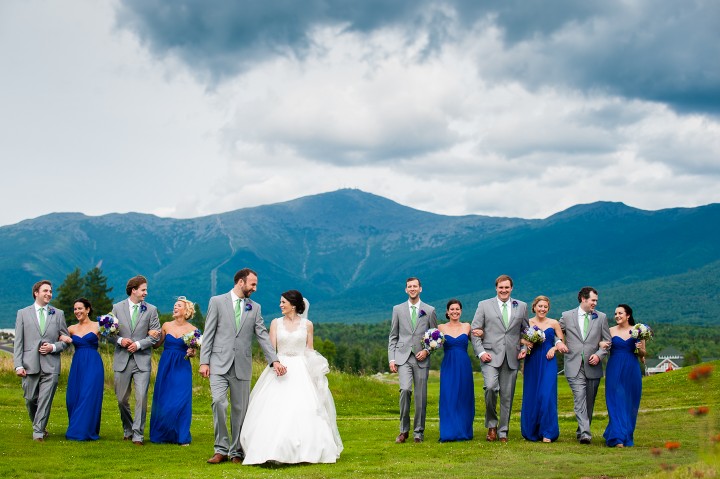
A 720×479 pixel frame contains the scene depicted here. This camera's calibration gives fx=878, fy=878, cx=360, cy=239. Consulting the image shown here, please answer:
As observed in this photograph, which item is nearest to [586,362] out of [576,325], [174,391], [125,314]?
[576,325]

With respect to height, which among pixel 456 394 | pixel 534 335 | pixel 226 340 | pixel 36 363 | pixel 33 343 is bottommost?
pixel 456 394

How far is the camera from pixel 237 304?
14758 millimetres

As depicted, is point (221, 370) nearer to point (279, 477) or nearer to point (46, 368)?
point (279, 477)

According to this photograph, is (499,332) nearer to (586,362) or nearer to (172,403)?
(586,362)

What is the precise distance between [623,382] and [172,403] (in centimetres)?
845

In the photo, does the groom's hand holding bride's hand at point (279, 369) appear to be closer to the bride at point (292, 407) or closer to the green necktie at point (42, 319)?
the bride at point (292, 407)

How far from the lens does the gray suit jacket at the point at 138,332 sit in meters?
16.8

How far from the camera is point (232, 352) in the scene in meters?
14.6

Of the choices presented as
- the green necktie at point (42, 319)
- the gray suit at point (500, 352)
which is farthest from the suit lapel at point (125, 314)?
the gray suit at point (500, 352)

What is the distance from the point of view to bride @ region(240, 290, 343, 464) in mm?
13812

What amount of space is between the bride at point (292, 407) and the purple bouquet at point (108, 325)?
360 cm

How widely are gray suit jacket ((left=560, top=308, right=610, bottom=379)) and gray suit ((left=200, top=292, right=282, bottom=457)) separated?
5.95 meters

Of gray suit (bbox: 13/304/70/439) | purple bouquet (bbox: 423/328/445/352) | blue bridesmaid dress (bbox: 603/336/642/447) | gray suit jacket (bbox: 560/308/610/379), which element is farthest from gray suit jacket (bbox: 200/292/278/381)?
blue bridesmaid dress (bbox: 603/336/642/447)

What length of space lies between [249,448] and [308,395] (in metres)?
1.25
